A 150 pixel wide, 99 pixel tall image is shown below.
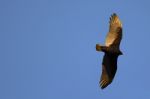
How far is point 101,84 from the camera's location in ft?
115

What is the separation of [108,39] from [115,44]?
1.88ft

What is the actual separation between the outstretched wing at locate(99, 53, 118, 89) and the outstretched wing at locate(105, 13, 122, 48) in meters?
0.84

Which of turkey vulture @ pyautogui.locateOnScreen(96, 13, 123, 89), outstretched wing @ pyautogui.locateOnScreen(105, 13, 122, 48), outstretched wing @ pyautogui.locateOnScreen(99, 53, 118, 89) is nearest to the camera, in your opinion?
turkey vulture @ pyautogui.locateOnScreen(96, 13, 123, 89)

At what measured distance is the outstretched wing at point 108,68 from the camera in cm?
3522

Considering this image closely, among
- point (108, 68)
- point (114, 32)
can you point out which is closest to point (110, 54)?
point (108, 68)

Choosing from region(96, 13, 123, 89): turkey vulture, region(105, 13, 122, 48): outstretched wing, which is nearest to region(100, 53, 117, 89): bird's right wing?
region(96, 13, 123, 89): turkey vulture

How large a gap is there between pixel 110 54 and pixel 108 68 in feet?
3.08

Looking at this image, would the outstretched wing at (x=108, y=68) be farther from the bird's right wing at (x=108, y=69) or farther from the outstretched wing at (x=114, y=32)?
the outstretched wing at (x=114, y=32)

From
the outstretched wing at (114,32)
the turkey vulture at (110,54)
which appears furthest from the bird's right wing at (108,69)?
the outstretched wing at (114,32)

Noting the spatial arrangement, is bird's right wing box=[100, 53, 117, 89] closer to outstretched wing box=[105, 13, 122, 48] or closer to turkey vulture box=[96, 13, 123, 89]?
turkey vulture box=[96, 13, 123, 89]

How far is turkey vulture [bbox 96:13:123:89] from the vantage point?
115 ft

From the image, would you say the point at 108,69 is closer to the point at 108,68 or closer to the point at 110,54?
the point at 108,68

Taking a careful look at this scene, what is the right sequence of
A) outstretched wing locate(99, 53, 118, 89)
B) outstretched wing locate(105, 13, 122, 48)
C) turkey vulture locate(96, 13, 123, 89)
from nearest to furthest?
turkey vulture locate(96, 13, 123, 89) < outstretched wing locate(99, 53, 118, 89) < outstretched wing locate(105, 13, 122, 48)

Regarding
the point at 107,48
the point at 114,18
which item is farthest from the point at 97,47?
the point at 114,18
